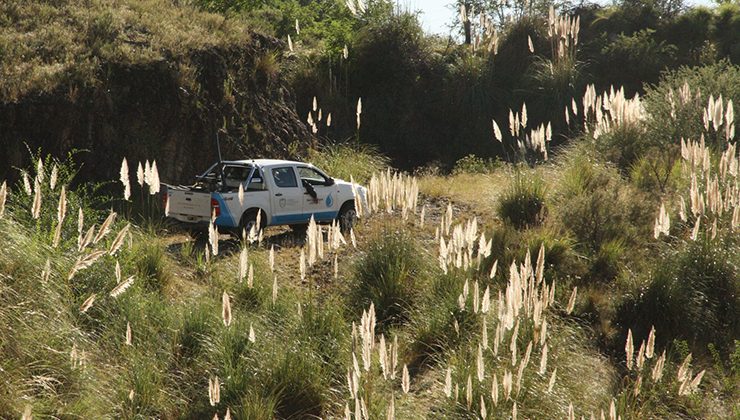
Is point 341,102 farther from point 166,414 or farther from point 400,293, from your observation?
point 166,414

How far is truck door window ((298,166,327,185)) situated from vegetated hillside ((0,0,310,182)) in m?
3.22

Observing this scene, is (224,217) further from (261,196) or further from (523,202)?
(523,202)

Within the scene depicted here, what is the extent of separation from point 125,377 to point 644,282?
23.4ft

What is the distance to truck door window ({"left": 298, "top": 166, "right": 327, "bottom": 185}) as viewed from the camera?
17.6m

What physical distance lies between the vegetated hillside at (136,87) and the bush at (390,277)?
19.4 ft

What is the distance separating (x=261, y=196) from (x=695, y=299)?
7315 millimetres

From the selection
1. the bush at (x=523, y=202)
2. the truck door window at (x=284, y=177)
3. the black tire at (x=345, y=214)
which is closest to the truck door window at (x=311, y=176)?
the truck door window at (x=284, y=177)

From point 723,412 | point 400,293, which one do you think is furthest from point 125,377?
point 723,412

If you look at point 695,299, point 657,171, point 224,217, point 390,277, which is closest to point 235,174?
point 224,217

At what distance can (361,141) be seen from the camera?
27.8 meters

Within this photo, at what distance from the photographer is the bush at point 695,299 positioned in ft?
40.3

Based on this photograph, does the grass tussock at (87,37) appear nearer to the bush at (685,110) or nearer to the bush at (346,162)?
the bush at (346,162)

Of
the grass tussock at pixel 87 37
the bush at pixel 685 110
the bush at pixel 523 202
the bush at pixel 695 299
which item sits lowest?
the bush at pixel 695 299

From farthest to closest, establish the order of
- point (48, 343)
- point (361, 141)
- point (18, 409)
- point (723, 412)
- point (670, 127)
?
point (361, 141)
point (670, 127)
point (723, 412)
point (48, 343)
point (18, 409)
